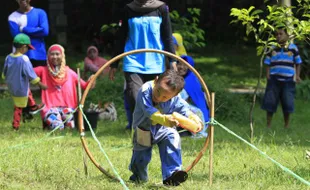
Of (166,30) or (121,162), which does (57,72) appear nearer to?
(166,30)

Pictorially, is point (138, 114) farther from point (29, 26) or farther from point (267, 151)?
point (29, 26)

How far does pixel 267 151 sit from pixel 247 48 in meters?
12.6

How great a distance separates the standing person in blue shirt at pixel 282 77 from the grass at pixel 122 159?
1.17ft

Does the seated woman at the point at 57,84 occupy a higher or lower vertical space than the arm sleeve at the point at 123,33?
lower

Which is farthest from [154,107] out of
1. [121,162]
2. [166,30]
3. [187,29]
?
[187,29]

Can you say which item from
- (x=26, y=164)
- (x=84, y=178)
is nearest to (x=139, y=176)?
(x=84, y=178)

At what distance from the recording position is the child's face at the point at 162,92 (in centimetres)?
594

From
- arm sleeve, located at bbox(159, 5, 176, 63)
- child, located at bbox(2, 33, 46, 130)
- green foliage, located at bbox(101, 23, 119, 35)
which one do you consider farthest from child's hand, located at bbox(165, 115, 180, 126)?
green foliage, located at bbox(101, 23, 119, 35)

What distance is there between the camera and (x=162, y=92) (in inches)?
236

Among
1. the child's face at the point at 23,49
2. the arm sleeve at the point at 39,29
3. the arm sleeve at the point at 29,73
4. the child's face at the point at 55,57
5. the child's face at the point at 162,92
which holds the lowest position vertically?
the arm sleeve at the point at 29,73

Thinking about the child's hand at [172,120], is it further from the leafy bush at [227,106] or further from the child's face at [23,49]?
the leafy bush at [227,106]

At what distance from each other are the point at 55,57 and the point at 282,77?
3.42 metres

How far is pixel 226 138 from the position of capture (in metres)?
9.62

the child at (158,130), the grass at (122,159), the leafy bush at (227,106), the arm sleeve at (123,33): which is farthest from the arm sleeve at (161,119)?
the leafy bush at (227,106)
